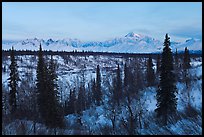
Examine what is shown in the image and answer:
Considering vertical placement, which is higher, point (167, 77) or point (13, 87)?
point (167, 77)

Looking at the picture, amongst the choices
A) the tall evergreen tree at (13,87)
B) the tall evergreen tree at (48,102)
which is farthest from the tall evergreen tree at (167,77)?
the tall evergreen tree at (13,87)

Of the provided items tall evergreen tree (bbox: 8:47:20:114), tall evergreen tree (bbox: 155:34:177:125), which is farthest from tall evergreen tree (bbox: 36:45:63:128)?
tall evergreen tree (bbox: 155:34:177:125)

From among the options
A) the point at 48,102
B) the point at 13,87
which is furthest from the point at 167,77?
the point at 13,87

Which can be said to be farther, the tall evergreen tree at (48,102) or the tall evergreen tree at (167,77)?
the tall evergreen tree at (167,77)

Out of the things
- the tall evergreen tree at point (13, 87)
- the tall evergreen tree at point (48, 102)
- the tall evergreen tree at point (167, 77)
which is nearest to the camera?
the tall evergreen tree at point (48, 102)

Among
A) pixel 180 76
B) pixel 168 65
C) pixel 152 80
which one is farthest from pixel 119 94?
pixel 168 65

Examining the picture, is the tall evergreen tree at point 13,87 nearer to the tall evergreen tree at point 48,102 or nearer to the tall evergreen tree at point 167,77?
the tall evergreen tree at point 48,102

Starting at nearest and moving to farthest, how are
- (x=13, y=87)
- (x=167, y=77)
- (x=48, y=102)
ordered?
(x=48, y=102) < (x=167, y=77) < (x=13, y=87)

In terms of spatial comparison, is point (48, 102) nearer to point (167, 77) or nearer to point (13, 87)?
point (13, 87)

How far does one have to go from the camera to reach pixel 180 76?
5503 cm

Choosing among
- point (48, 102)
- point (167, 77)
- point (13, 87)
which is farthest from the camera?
point (13, 87)

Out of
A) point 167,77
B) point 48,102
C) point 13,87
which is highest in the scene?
point 167,77

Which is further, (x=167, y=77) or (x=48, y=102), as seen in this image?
(x=167, y=77)

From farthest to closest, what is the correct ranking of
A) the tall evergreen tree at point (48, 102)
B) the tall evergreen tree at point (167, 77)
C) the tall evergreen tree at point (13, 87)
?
the tall evergreen tree at point (13, 87) → the tall evergreen tree at point (167, 77) → the tall evergreen tree at point (48, 102)
